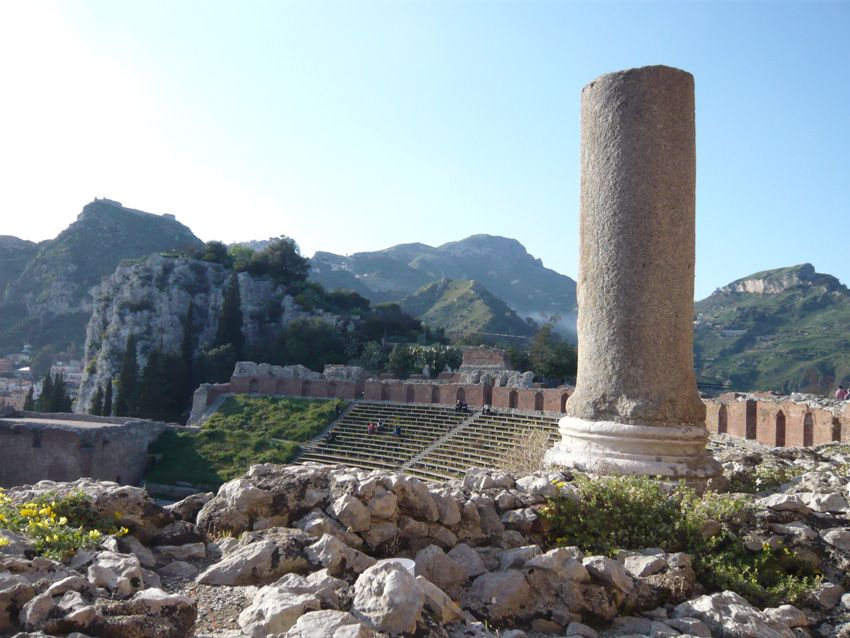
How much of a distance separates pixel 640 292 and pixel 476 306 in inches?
3010

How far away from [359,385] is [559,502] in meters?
28.6

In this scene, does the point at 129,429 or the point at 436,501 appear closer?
the point at 436,501

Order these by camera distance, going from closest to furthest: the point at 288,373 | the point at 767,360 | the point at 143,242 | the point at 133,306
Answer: the point at 288,373 → the point at 133,306 → the point at 767,360 → the point at 143,242

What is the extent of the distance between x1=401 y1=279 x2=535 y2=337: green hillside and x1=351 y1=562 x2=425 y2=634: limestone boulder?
63778mm

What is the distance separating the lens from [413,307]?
90.2 meters

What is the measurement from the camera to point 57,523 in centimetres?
319

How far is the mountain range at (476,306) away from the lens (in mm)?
53281

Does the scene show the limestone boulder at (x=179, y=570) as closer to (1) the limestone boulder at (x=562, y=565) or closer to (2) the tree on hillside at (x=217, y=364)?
(1) the limestone boulder at (x=562, y=565)

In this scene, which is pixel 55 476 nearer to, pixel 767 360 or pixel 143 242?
pixel 767 360

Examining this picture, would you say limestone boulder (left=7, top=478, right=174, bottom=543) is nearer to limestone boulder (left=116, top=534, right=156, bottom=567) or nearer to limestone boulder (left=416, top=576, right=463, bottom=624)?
limestone boulder (left=116, top=534, right=156, bottom=567)

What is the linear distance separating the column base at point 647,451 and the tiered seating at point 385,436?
60.9 feet

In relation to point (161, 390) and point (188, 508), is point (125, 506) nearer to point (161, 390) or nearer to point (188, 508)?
point (188, 508)

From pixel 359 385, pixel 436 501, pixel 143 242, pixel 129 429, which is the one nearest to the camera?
pixel 436 501

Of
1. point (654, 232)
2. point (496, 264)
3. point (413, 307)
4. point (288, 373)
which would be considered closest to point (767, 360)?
point (288, 373)
